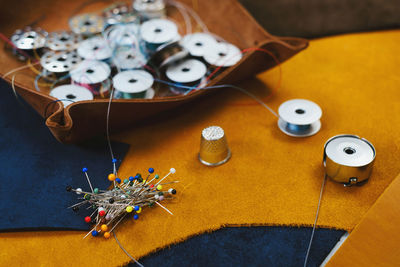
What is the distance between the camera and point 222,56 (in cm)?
154

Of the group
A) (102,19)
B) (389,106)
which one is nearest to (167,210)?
(389,106)

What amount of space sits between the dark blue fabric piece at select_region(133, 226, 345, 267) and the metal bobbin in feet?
2.12

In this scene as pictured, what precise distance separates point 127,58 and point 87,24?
0.32 meters

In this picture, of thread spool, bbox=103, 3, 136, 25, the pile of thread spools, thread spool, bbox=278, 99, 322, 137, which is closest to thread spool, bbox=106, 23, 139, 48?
the pile of thread spools

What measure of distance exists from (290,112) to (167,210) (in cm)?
53

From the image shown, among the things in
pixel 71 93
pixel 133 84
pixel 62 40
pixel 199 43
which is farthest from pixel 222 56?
pixel 62 40

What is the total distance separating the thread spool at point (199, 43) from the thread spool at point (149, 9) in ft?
0.83

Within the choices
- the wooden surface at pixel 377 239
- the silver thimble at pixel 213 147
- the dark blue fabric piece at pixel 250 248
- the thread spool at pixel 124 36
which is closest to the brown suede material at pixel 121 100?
the silver thimble at pixel 213 147

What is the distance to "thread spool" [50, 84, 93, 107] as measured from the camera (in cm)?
140

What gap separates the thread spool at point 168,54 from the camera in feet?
4.72

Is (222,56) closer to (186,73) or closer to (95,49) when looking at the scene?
(186,73)

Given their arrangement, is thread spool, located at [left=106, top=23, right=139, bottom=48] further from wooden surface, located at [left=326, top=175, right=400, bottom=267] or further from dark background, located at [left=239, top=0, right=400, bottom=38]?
wooden surface, located at [left=326, top=175, right=400, bottom=267]

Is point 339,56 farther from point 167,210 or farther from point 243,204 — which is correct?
point 167,210

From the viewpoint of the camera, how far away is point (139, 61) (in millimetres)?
1523
